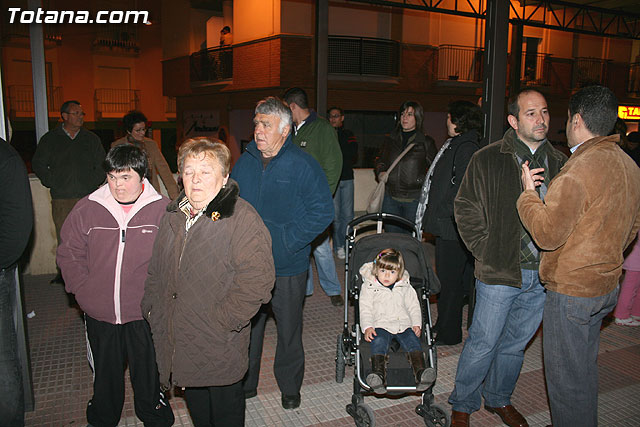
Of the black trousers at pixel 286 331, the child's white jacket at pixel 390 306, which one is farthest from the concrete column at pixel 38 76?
the child's white jacket at pixel 390 306

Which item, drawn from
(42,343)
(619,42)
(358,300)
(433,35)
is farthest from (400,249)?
(619,42)

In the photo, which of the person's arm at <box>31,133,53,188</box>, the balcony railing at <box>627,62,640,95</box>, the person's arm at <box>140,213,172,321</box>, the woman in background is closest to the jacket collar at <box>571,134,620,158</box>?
the person's arm at <box>140,213,172,321</box>

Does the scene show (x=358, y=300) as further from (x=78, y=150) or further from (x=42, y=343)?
(x=78, y=150)

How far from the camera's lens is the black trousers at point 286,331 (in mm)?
3865

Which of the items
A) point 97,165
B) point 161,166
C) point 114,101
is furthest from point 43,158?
point 114,101

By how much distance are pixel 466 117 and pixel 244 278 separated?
2.93 meters

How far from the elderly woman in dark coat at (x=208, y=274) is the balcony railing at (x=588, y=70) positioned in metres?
27.0

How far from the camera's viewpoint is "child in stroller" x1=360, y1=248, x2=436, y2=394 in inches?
148

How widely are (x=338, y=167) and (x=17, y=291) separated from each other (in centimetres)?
320

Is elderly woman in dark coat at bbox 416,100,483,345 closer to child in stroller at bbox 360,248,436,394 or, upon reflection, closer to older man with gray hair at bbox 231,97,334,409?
child in stroller at bbox 360,248,436,394

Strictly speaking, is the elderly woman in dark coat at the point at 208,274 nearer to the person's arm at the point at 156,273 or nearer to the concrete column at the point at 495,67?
the person's arm at the point at 156,273

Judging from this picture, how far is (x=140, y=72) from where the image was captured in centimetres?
3253

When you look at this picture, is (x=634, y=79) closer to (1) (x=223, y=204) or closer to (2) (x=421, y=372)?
(2) (x=421, y=372)

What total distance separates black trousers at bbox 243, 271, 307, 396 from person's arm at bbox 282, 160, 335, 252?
13.3 inches
